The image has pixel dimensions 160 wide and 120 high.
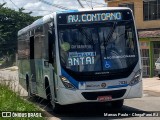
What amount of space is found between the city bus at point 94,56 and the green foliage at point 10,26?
58.5 meters

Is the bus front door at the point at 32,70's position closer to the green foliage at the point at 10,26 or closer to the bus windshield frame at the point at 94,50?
the bus windshield frame at the point at 94,50

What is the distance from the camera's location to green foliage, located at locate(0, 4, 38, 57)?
70250 mm

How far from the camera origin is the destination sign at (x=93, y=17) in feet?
38.8

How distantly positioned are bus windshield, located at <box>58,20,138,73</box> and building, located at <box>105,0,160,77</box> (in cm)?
1832

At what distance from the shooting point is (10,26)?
71.9m

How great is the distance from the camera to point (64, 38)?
1170 centimetres

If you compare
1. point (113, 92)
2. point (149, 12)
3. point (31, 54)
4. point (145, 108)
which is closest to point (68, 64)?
point (113, 92)

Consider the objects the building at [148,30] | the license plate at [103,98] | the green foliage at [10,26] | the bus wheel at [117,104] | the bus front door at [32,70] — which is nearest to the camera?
the license plate at [103,98]

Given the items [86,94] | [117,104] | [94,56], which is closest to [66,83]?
[86,94]

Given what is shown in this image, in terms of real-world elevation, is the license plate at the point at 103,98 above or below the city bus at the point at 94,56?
below

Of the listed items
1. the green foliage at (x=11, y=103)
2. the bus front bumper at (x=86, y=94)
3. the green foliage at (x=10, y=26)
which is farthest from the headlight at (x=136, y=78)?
the green foliage at (x=10, y=26)

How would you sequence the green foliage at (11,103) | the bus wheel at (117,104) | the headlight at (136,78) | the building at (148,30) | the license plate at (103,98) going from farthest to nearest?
1. the building at (148,30)
2. the bus wheel at (117,104)
3. the headlight at (136,78)
4. the license plate at (103,98)
5. the green foliage at (11,103)

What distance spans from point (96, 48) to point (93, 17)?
93 centimetres

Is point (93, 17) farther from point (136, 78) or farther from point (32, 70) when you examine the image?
point (32, 70)
